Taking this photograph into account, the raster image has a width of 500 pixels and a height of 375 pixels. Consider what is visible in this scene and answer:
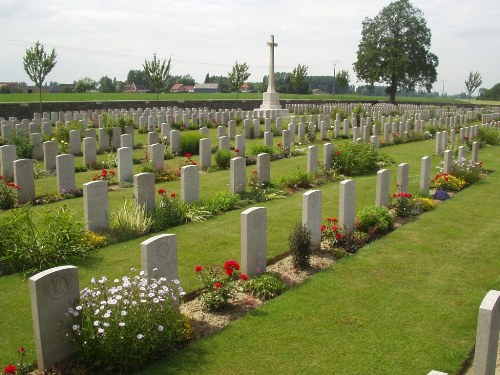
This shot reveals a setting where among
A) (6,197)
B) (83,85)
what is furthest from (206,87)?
(6,197)

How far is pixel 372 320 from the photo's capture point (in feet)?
19.6

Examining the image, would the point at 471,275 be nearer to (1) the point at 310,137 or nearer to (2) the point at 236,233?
(2) the point at 236,233

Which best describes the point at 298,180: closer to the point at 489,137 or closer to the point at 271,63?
the point at 489,137

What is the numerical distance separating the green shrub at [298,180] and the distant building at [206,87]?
99.7 metres

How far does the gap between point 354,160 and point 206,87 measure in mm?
102692

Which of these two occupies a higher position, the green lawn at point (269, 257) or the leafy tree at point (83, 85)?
the leafy tree at point (83, 85)

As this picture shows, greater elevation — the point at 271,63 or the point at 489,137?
the point at 271,63

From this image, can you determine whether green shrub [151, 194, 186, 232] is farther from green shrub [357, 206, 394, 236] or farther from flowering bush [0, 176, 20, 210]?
green shrub [357, 206, 394, 236]

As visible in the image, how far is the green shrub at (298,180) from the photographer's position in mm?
13076

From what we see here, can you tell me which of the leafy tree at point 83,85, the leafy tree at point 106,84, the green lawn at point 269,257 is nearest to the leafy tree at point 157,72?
the green lawn at point 269,257

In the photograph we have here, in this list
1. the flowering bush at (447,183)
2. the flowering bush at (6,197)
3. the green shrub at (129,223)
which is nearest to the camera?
the green shrub at (129,223)

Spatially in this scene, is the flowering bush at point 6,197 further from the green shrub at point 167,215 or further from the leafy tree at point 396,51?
the leafy tree at point 396,51

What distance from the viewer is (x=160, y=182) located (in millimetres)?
13625

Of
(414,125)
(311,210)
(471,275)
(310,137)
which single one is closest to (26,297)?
(311,210)
